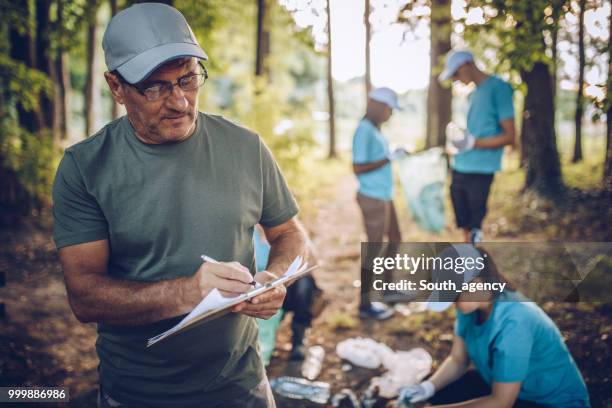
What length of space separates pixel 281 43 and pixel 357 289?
14525 millimetres

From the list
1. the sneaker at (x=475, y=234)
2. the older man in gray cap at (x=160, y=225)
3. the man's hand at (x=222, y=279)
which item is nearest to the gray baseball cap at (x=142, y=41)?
the older man in gray cap at (x=160, y=225)

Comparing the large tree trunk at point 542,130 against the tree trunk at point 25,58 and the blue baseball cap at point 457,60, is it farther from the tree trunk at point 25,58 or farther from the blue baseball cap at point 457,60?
the tree trunk at point 25,58

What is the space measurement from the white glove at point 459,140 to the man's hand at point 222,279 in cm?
368

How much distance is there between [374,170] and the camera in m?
4.72

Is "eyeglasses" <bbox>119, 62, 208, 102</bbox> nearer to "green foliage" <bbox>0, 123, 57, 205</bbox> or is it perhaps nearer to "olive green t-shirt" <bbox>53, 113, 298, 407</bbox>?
"olive green t-shirt" <bbox>53, 113, 298, 407</bbox>

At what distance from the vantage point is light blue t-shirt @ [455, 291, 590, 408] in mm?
2371

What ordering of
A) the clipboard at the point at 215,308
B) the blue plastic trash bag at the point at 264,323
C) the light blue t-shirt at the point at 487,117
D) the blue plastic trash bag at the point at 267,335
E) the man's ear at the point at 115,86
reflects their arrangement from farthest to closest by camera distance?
the light blue t-shirt at the point at 487,117 → the blue plastic trash bag at the point at 267,335 → the blue plastic trash bag at the point at 264,323 → the man's ear at the point at 115,86 → the clipboard at the point at 215,308

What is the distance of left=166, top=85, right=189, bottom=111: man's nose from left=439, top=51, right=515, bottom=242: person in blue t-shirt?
11.7 ft

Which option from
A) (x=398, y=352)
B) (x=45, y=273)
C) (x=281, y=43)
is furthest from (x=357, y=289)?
(x=281, y=43)

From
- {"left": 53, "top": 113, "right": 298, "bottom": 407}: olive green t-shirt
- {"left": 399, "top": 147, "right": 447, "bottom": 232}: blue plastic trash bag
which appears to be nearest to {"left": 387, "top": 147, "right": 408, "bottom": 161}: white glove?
{"left": 399, "top": 147, "right": 447, "bottom": 232}: blue plastic trash bag

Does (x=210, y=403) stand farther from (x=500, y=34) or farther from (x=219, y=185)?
(x=500, y=34)

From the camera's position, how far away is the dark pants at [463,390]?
9.32 feet

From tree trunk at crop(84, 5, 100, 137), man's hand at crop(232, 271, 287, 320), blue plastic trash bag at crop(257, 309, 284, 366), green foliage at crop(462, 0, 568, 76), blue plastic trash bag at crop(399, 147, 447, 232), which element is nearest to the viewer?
man's hand at crop(232, 271, 287, 320)

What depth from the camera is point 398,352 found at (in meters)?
3.95
